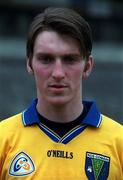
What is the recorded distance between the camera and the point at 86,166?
382 centimetres

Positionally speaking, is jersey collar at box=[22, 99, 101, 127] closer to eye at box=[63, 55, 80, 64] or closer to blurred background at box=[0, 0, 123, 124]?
eye at box=[63, 55, 80, 64]

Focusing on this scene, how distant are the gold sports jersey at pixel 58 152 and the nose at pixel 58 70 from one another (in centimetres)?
30

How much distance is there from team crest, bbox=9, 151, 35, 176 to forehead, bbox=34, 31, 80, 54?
0.51 metres

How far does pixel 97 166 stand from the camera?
3.86 meters

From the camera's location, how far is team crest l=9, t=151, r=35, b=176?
3797 millimetres

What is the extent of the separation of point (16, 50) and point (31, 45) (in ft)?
48.8

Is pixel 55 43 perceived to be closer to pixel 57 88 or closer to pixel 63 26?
pixel 63 26

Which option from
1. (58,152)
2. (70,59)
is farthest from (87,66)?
(58,152)

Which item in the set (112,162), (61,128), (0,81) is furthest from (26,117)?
(0,81)

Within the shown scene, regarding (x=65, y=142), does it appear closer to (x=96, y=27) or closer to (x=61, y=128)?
(x=61, y=128)

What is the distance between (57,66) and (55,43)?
11 cm

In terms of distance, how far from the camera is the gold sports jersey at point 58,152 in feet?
12.4

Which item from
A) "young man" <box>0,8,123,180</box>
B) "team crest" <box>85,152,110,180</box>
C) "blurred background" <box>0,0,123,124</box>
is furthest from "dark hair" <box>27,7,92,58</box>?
"blurred background" <box>0,0,123,124</box>

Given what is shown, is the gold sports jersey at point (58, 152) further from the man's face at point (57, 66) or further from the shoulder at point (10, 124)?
the man's face at point (57, 66)
